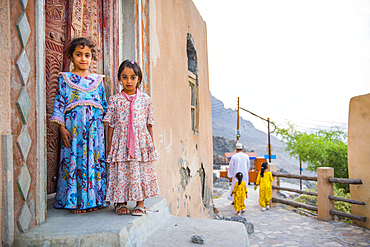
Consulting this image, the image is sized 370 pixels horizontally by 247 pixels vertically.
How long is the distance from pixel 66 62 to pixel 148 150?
117 cm

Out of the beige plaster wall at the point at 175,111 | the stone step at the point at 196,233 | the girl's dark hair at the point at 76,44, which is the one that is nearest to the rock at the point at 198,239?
the stone step at the point at 196,233

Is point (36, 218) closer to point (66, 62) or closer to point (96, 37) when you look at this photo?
point (66, 62)

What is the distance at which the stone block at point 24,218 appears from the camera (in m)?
1.72

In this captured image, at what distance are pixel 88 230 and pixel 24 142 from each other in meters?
0.73

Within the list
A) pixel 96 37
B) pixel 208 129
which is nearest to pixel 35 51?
pixel 96 37

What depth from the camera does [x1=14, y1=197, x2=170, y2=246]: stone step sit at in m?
1.70

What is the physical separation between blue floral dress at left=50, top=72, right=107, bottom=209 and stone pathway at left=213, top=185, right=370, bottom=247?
135 inches

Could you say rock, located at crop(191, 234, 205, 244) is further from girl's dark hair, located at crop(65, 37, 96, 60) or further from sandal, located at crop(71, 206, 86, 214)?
→ girl's dark hair, located at crop(65, 37, 96, 60)

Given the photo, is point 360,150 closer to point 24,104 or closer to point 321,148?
point 24,104

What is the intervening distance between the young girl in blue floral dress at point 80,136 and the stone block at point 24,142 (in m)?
0.36

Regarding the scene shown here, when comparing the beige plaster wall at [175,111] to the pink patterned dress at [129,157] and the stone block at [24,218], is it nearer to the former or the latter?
the pink patterned dress at [129,157]

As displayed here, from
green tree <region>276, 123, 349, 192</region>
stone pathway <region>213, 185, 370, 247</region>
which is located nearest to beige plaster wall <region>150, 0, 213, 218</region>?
stone pathway <region>213, 185, 370, 247</region>

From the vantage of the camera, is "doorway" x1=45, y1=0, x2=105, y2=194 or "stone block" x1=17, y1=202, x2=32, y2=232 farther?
"doorway" x1=45, y1=0, x2=105, y2=194

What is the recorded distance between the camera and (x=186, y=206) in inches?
198
